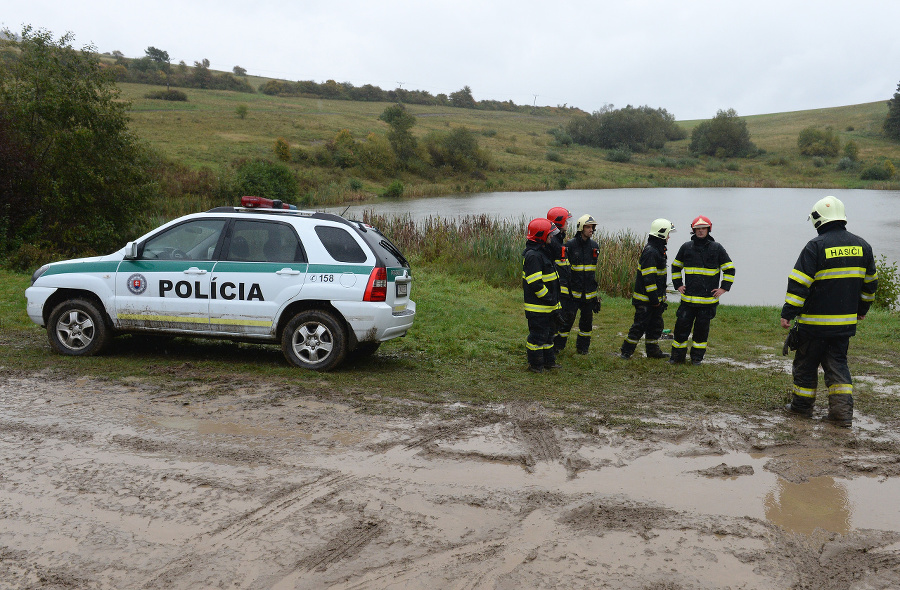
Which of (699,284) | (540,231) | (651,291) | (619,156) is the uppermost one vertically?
(619,156)

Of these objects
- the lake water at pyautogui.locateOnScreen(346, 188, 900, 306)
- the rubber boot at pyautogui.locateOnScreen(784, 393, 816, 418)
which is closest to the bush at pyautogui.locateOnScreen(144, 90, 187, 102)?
the lake water at pyautogui.locateOnScreen(346, 188, 900, 306)

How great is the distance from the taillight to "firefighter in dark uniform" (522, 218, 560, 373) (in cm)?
176

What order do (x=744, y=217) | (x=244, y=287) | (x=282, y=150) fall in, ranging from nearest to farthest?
(x=244, y=287)
(x=744, y=217)
(x=282, y=150)

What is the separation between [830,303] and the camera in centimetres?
653

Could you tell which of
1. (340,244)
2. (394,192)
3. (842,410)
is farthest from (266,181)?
(842,410)

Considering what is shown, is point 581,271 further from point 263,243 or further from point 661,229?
point 263,243

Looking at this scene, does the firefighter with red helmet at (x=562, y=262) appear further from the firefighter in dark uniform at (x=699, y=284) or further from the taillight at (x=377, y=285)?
the taillight at (x=377, y=285)

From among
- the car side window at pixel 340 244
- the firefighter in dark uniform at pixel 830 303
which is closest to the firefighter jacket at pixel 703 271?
the firefighter in dark uniform at pixel 830 303

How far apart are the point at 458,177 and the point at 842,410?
62273 mm

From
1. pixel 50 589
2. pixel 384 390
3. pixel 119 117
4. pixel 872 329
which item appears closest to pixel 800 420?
pixel 384 390

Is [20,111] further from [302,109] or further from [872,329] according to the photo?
[302,109]

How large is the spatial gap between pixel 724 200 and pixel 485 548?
5056 cm

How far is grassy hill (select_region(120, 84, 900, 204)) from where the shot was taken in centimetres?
5594

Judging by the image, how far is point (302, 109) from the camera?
92750 mm
